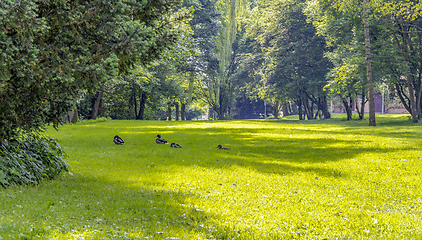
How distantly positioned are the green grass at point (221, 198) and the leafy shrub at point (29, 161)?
1.08 feet

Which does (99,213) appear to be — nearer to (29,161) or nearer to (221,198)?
(221,198)

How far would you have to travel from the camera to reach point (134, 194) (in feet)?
25.8

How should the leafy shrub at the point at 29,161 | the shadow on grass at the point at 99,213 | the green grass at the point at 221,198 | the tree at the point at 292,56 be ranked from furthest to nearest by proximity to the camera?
the tree at the point at 292,56 < the leafy shrub at the point at 29,161 < the green grass at the point at 221,198 < the shadow on grass at the point at 99,213

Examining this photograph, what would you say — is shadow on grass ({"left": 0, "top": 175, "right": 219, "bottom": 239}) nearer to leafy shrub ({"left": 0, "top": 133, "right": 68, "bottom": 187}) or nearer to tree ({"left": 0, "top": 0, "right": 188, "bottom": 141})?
leafy shrub ({"left": 0, "top": 133, "right": 68, "bottom": 187})

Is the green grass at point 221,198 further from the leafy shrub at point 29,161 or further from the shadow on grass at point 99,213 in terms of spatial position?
the leafy shrub at point 29,161

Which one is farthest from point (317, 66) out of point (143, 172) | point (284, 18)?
point (143, 172)

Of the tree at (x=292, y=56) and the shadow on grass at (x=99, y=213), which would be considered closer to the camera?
the shadow on grass at (x=99, y=213)

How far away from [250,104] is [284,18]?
3575cm

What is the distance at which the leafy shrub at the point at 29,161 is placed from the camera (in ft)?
24.0

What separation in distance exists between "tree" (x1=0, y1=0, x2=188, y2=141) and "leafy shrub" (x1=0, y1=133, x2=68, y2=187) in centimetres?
38

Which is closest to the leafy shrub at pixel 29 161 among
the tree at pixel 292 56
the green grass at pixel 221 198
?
the green grass at pixel 221 198

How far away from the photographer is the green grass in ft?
19.1

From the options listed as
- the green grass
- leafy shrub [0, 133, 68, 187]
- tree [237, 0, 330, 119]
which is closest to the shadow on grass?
the green grass

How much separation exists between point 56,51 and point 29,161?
2.62 metres
